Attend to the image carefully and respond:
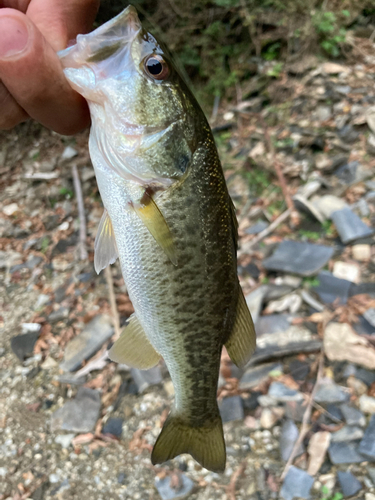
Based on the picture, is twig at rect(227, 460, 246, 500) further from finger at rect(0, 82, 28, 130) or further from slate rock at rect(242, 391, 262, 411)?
finger at rect(0, 82, 28, 130)

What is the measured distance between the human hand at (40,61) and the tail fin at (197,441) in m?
1.38

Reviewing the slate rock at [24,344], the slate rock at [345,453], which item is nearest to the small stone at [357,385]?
the slate rock at [345,453]

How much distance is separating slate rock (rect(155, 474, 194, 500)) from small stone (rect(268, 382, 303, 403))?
2.74 ft

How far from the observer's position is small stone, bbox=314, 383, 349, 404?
2.69m

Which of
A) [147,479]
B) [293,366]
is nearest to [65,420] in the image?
[147,479]

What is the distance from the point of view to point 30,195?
5680 millimetres

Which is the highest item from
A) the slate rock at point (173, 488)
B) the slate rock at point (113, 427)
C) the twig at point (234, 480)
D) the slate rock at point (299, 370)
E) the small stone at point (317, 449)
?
the slate rock at point (113, 427)

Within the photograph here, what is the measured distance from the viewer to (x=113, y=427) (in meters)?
2.90

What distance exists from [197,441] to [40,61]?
163 centimetres

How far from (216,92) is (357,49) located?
2219 millimetres

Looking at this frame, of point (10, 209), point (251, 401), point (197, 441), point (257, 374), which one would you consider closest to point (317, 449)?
point (251, 401)

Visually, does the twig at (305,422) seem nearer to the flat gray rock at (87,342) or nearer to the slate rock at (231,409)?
the slate rock at (231,409)

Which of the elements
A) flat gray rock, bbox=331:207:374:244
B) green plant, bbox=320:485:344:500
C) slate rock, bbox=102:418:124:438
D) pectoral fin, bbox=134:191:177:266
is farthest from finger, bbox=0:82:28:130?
flat gray rock, bbox=331:207:374:244

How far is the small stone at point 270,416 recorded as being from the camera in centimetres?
270
